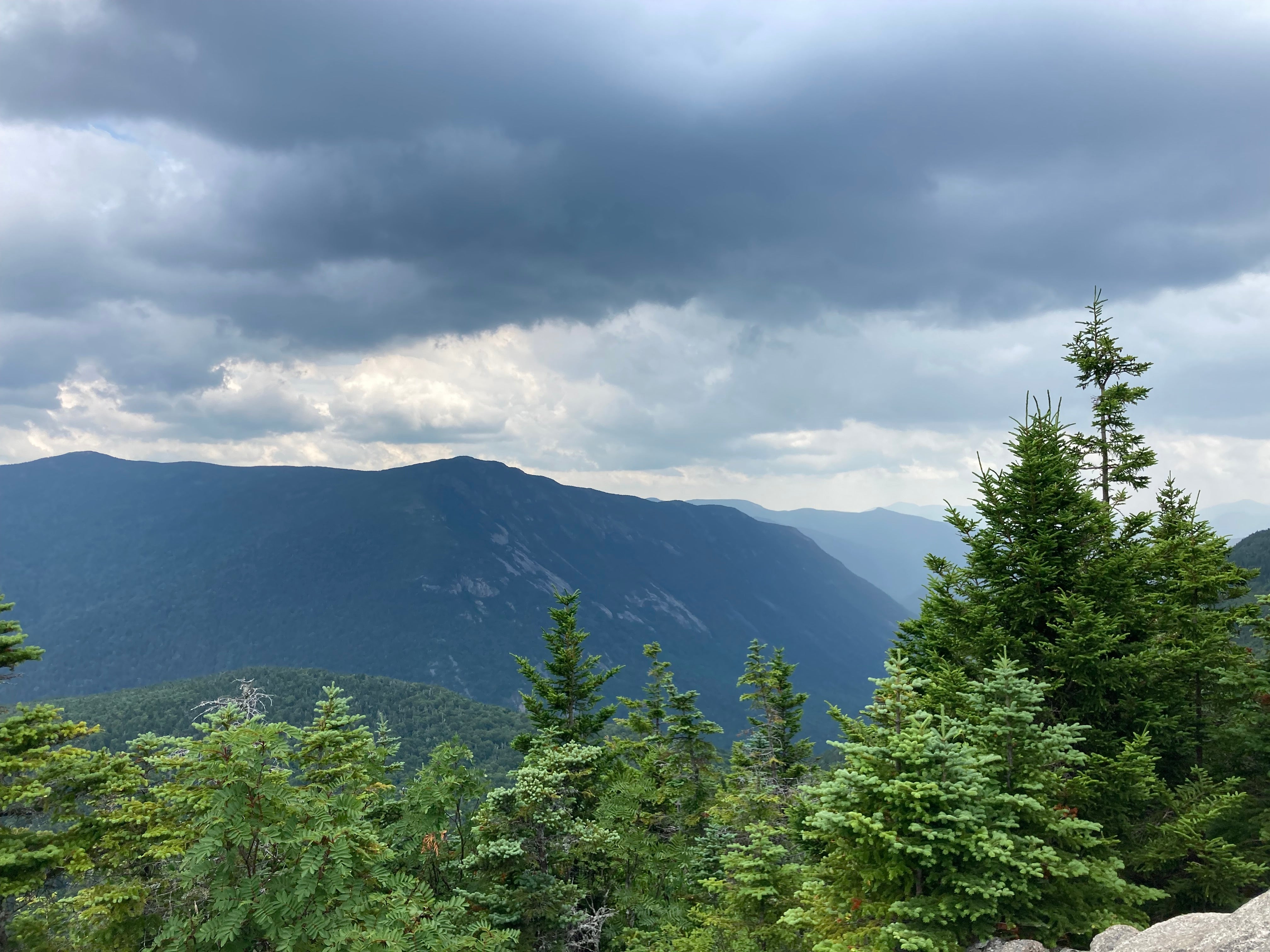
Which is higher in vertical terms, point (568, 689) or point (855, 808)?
point (855, 808)

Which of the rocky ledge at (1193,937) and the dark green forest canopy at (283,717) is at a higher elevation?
the rocky ledge at (1193,937)

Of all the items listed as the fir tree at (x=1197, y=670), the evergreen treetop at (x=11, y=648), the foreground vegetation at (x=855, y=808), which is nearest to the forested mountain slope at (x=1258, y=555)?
the fir tree at (x=1197, y=670)

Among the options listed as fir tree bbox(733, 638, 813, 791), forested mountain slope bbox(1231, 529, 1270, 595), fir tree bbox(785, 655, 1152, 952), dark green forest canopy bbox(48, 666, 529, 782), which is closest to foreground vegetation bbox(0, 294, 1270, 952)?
fir tree bbox(785, 655, 1152, 952)

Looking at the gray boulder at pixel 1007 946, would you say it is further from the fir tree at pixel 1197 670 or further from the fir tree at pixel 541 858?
the fir tree at pixel 541 858

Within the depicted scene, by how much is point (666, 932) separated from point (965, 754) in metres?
12.1

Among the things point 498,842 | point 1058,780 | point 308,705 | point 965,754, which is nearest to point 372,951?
point 965,754

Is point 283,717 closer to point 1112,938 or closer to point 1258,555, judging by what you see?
point 1112,938

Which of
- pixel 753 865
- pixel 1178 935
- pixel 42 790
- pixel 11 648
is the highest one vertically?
pixel 11 648

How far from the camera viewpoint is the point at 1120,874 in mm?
14742

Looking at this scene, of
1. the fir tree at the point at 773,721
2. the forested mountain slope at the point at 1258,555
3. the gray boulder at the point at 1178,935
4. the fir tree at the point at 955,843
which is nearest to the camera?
the gray boulder at the point at 1178,935

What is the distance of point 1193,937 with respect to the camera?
834 centimetres

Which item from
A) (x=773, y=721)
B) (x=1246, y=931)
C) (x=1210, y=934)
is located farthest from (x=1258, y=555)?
(x=1246, y=931)

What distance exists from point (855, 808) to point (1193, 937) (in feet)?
14.0

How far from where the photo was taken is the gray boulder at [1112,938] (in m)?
9.09
